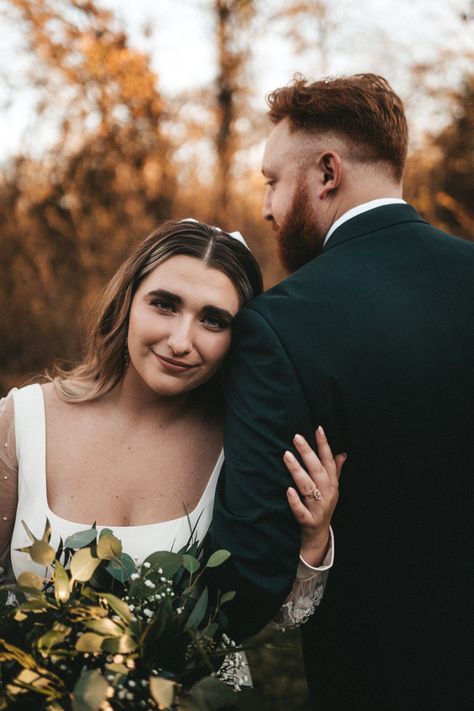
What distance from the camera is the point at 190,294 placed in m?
2.12

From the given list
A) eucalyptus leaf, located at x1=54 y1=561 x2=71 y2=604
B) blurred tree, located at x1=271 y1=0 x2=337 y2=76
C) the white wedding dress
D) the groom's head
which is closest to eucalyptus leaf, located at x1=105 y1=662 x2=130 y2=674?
eucalyptus leaf, located at x1=54 y1=561 x2=71 y2=604

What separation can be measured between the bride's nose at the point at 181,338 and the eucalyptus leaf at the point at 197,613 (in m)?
0.76

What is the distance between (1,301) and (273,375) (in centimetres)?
686

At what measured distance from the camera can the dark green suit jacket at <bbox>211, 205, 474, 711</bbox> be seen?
183cm

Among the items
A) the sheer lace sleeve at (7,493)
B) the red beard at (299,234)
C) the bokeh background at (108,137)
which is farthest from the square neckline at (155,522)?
the bokeh background at (108,137)

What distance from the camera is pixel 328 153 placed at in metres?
2.32

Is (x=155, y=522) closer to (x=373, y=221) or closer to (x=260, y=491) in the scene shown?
(x=260, y=491)

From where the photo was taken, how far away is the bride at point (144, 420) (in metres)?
2.13

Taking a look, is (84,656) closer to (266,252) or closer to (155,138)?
(155,138)

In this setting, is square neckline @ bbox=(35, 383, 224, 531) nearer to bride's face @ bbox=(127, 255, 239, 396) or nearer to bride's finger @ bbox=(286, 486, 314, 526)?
bride's face @ bbox=(127, 255, 239, 396)

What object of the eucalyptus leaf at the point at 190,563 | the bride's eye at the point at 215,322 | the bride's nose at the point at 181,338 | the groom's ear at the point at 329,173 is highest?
the groom's ear at the point at 329,173

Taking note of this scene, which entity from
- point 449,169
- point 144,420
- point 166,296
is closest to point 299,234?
point 166,296

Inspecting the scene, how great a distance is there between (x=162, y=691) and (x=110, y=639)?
0.18m

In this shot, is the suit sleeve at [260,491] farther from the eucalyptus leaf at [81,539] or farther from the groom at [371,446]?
the eucalyptus leaf at [81,539]
